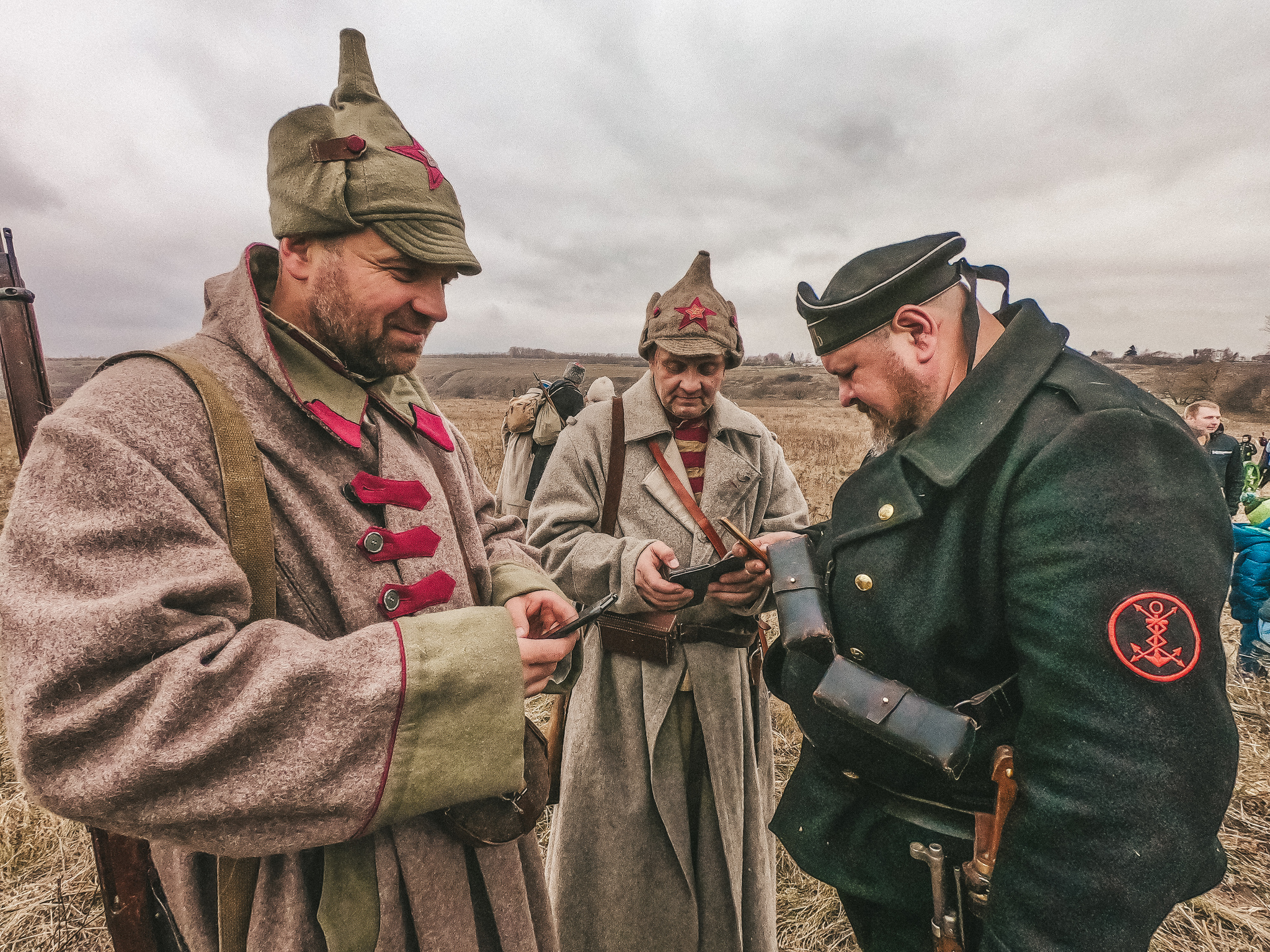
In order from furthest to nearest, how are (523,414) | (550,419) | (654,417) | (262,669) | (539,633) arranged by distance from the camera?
(523,414) < (550,419) < (654,417) < (539,633) < (262,669)

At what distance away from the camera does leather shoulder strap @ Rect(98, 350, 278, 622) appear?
47.2 inches

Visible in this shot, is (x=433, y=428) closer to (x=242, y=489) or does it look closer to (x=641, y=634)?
(x=242, y=489)

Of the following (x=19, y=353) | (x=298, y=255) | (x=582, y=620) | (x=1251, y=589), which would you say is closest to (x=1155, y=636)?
(x=582, y=620)

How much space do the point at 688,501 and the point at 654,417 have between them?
1.47ft

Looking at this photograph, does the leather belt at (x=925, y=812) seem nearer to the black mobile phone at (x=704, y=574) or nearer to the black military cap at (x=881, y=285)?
the black mobile phone at (x=704, y=574)

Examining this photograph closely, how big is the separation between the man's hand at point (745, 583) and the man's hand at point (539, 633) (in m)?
0.79

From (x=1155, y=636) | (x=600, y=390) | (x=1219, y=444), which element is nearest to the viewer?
(x=1155, y=636)

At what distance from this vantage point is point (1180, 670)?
1137mm

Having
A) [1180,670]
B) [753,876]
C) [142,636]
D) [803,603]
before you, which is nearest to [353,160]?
[142,636]

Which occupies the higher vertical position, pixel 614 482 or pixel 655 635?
pixel 614 482

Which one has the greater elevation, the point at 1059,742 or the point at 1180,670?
the point at 1180,670

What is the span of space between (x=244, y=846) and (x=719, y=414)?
2.43m

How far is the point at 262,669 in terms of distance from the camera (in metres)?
1.04

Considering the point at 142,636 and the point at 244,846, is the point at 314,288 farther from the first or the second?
the point at 244,846
